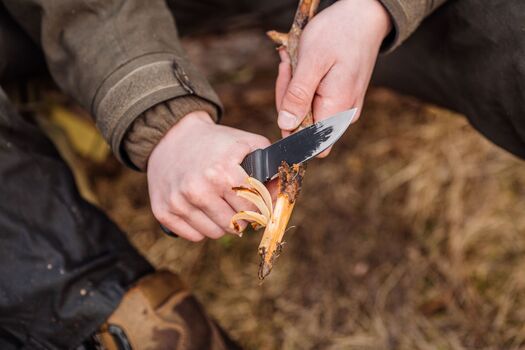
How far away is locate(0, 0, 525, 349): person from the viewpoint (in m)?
1.26

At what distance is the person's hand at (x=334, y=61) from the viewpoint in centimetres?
123

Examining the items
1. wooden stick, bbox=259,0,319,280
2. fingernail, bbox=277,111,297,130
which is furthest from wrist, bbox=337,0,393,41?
wooden stick, bbox=259,0,319,280

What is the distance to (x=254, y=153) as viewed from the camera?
123cm

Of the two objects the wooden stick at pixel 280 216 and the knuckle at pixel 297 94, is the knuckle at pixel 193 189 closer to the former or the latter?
the wooden stick at pixel 280 216

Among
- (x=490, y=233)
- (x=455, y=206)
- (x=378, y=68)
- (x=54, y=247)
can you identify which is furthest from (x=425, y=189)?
(x=54, y=247)

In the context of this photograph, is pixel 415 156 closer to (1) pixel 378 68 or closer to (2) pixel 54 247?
(1) pixel 378 68

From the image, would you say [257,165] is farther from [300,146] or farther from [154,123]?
[154,123]

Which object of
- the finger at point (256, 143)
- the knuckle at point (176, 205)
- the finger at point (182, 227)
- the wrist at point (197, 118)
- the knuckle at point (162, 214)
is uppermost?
the wrist at point (197, 118)

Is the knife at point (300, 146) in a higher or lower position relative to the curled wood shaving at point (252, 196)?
higher

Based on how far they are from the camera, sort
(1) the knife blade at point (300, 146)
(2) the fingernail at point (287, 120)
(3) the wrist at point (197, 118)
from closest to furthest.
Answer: (1) the knife blade at point (300, 146) < (2) the fingernail at point (287, 120) < (3) the wrist at point (197, 118)

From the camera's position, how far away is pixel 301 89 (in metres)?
1.22

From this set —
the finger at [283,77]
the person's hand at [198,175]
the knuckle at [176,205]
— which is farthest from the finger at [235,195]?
the finger at [283,77]

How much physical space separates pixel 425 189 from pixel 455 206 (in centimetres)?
15

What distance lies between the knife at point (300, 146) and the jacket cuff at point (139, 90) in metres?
0.29
